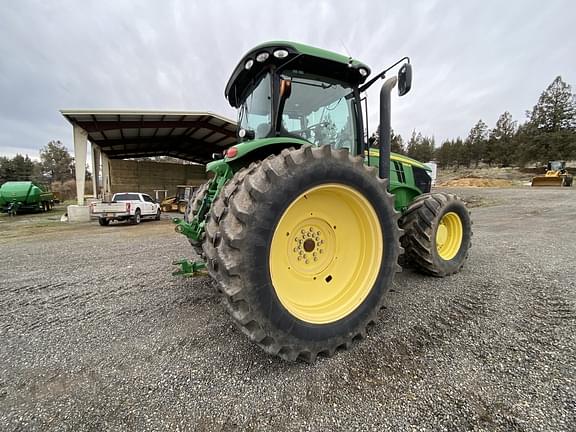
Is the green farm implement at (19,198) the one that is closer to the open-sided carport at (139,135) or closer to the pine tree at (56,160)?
the open-sided carport at (139,135)

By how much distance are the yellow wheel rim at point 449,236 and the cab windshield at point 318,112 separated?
67.8 inches

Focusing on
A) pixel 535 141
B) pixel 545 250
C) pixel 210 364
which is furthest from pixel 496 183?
pixel 210 364

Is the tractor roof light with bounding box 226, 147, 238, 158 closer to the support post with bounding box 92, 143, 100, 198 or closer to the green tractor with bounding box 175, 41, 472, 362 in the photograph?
the green tractor with bounding box 175, 41, 472, 362

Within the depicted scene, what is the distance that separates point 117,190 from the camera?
832 inches

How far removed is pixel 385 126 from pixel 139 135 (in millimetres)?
17292

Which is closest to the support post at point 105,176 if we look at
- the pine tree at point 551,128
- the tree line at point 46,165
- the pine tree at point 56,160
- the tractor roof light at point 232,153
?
the tractor roof light at point 232,153

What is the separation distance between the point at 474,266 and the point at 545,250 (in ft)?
6.49

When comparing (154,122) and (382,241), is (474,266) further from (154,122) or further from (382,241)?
(154,122)

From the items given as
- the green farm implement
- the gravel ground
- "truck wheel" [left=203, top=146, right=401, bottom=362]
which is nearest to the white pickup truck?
the gravel ground

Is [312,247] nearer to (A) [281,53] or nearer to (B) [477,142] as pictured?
(A) [281,53]

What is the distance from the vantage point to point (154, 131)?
15711 mm

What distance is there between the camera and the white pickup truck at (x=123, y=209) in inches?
431

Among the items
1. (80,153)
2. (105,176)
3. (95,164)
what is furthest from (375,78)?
(105,176)

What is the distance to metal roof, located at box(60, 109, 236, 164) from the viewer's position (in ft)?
40.5
